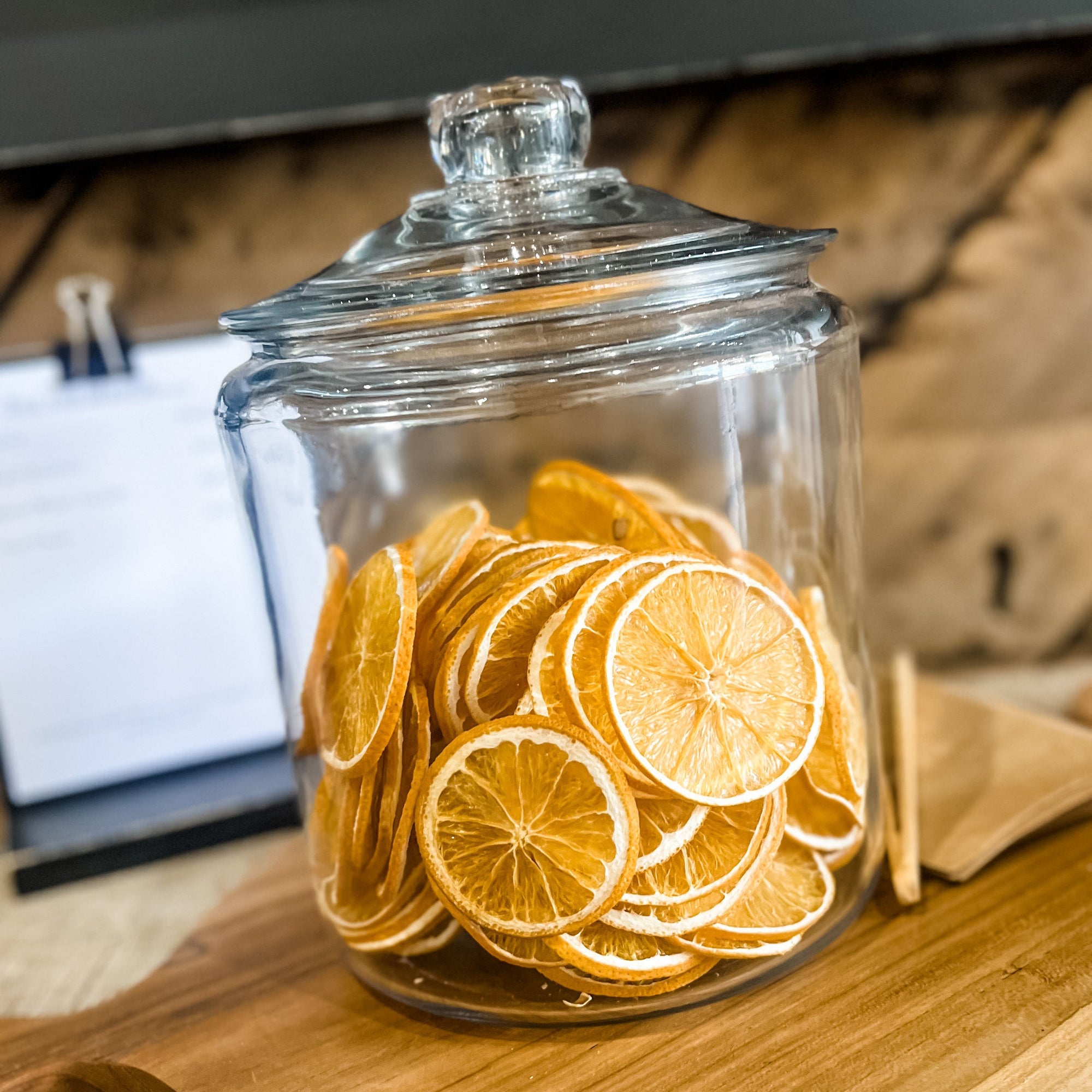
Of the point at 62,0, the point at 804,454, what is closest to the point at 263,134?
the point at 62,0

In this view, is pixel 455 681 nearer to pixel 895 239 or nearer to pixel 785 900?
pixel 785 900

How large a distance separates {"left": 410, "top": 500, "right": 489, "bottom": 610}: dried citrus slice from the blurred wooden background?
0.38m

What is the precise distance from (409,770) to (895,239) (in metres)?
0.69

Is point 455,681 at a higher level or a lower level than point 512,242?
lower

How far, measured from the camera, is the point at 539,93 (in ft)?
1.82

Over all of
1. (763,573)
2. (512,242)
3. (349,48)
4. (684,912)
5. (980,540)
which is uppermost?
(349,48)

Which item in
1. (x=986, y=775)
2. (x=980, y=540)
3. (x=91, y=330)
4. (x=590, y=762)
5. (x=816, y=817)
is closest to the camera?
(x=590, y=762)

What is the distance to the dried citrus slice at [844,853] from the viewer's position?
1.89ft

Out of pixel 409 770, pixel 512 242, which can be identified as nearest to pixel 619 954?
pixel 409 770

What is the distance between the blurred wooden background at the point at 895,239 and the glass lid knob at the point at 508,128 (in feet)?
1.16

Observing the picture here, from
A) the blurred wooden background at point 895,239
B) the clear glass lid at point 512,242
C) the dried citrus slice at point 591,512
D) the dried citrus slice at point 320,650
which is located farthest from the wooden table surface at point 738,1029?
the blurred wooden background at point 895,239

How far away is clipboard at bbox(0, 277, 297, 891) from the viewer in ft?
2.87

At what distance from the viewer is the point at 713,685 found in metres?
0.50

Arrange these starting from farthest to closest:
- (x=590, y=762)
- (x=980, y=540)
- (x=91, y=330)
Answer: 1. (x=980, y=540)
2. (x=91, y=330)
3. (x=590, y=762)
